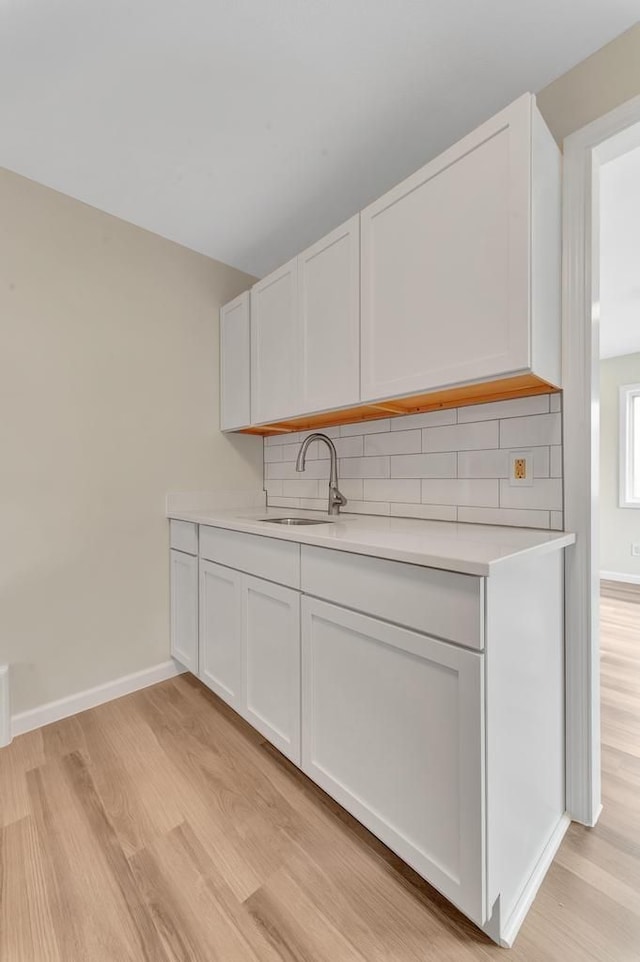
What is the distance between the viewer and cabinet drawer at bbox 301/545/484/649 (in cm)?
88

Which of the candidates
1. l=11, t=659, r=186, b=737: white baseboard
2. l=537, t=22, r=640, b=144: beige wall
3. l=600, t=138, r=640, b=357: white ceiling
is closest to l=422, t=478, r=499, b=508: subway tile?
l=537, t=22, r=640, b=144: beige wall

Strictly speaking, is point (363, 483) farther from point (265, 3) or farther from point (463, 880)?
point (265, 3)

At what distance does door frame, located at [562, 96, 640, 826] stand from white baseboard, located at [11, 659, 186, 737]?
1.80m

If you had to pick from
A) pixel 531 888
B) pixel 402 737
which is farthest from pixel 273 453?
pixel 531 888

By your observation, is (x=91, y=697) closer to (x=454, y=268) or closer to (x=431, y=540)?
(x=431, y=540)

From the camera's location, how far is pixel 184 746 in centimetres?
162

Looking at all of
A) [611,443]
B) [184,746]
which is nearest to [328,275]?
[184,746]

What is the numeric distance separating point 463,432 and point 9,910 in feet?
6.20

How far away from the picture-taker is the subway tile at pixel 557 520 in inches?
50.8

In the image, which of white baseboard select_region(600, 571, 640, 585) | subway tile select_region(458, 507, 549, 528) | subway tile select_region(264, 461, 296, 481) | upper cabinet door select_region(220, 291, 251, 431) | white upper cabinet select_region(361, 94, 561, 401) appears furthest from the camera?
white baseboard select_region(600, 571, 640, 585)

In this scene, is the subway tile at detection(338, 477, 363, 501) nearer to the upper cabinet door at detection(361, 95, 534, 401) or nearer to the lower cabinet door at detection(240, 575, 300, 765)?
the upper cabinet door at detection(361, 95, 534, 401)

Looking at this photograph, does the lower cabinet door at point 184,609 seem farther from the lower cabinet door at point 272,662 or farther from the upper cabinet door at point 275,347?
the upper cabinet door at point 275,347

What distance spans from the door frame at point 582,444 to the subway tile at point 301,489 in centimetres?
128

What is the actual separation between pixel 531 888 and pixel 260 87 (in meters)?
2.46
